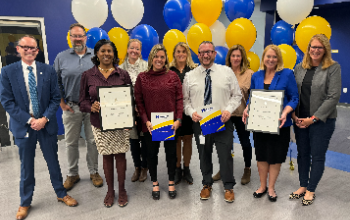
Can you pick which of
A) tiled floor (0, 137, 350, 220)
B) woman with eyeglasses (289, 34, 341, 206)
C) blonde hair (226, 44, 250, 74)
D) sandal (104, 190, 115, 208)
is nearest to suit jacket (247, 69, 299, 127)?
woman with eyeglasses (289, 34, 341, 206)

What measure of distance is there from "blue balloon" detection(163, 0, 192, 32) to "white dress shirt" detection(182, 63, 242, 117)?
1.28 metres

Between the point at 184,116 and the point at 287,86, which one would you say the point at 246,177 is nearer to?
the point at 184,116

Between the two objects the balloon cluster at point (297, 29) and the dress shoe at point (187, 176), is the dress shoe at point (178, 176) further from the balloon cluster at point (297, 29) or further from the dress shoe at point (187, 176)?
the balloon cluster at point (297, 29)

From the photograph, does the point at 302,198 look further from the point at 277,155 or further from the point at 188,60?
the point at 188,60

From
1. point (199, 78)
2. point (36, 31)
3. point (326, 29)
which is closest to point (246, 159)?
point (199, 78)

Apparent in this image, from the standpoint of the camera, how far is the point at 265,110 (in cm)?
229

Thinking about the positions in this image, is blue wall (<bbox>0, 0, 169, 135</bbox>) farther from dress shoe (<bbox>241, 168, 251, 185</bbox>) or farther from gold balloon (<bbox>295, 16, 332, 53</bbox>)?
gold balloon (<bbox>295, 16, 332, 53</bbox>)

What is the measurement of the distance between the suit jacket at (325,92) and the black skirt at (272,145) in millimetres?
309

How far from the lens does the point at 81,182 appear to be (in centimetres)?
302

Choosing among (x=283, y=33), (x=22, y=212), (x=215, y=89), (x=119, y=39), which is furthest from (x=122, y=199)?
(x=283, y=33)

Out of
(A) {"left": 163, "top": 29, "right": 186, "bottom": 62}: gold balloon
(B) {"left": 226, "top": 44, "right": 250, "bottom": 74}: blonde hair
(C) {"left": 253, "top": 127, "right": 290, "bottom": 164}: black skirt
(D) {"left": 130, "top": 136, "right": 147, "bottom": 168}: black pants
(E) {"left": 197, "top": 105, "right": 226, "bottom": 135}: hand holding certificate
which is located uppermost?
(A) {"left": 163, "top": 29, "right": 186, "bottom": 62}: gold balloon

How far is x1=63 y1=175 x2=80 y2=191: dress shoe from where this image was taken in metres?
2.84

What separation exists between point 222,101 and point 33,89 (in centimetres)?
165

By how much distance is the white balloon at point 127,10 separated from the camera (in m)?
3.38
